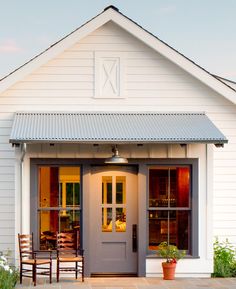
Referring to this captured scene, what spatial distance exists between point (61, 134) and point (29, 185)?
155 centimetres

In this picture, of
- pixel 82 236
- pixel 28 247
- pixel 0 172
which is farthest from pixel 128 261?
pixel 0 172

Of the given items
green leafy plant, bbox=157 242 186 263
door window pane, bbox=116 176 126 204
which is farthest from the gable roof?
green leafy plant, bbox=157 242 186 263

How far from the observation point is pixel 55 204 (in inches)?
717

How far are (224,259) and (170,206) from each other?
1836 mm

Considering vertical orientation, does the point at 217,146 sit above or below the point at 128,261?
above

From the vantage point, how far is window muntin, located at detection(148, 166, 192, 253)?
18.3 metres

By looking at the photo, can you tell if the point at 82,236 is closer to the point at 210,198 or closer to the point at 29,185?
the point at 29,185

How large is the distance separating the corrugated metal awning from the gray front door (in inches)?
44.4

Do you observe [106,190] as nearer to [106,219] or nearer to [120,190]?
[120,190]

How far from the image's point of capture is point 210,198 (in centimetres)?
1825

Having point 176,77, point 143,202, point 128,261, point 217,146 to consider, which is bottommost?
point 128,261

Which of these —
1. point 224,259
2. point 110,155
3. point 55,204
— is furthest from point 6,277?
point 224,259

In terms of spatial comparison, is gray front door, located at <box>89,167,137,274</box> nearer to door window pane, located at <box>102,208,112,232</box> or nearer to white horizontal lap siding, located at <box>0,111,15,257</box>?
door window pane, located at <box>102,208,112,232</box>

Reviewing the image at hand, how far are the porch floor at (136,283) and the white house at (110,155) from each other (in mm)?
463
